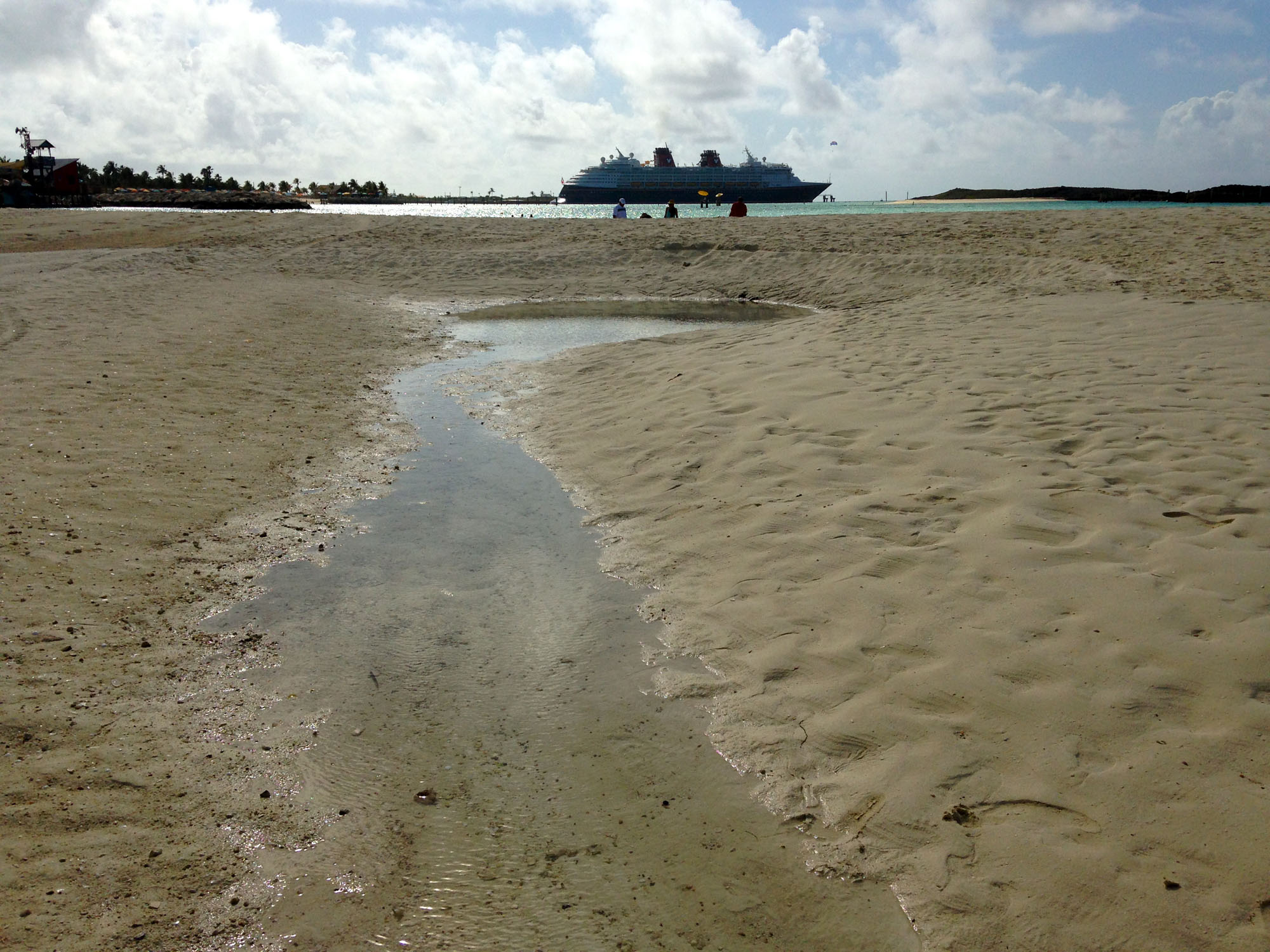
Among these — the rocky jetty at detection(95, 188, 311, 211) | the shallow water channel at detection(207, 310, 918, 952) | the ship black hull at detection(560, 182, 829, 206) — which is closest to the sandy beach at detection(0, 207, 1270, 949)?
the shallow water channel at detection(207, 310, 918, 952)

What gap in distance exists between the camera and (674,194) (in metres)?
86.9

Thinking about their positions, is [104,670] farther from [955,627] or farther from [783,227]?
[783,227]

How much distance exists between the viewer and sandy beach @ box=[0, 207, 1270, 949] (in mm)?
2381

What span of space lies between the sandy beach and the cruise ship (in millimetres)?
81659

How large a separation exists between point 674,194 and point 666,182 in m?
1.98

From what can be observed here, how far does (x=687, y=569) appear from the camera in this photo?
4.41 metres

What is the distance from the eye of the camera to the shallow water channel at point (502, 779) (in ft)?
7.57

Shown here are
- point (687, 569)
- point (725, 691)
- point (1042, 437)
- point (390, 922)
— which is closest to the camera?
point (390, 922)

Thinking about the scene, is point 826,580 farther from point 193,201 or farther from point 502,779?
point 193,201

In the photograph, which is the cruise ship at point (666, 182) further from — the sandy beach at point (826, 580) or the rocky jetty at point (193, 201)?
the sandy beach at point (826, 580)

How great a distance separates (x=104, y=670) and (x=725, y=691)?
2.61 metres

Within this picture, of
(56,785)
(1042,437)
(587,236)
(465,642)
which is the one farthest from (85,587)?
(587,236)

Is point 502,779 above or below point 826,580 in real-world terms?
below

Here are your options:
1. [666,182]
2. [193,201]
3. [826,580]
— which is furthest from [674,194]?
[826,580]
